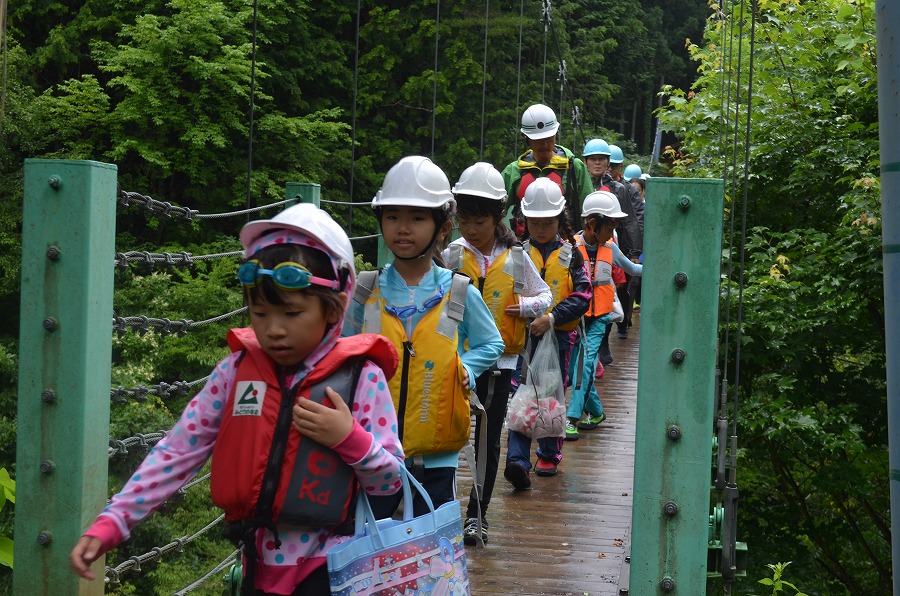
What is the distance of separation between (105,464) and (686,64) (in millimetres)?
40830

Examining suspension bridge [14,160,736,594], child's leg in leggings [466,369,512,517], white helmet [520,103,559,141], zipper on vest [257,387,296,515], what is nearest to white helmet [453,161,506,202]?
child's leg in leggings [466,369,512,517]

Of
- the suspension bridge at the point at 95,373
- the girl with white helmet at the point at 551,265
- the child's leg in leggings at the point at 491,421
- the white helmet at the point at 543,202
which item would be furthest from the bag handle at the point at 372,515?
the white helmet at the point at 543,202

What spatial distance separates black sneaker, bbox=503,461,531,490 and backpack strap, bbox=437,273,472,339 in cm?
202

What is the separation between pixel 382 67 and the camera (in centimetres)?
1930

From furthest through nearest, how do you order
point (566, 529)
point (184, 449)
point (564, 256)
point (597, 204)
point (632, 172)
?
point (632, 172) → point (597, 204) → point (564, 256) → point (566, 529) → point (184, 449)

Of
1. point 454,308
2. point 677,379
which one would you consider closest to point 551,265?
point 454,308

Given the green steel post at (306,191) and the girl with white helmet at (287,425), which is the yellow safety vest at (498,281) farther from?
the girl with white helmet at (287,425)

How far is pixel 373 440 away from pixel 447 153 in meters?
17.1

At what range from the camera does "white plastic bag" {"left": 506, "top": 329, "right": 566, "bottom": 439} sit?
15.2 ft

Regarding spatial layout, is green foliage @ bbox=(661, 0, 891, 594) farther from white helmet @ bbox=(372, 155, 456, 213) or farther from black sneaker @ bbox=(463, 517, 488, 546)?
white helmet @ bbox=(372, 155, 456, 213)

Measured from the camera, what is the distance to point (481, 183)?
371cm

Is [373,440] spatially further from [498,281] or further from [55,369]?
[498,281]

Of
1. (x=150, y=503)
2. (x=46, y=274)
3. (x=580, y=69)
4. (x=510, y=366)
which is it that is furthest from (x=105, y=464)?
(x=580, y=69)

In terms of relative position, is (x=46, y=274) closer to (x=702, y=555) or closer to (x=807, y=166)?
(x=702, y=555)
